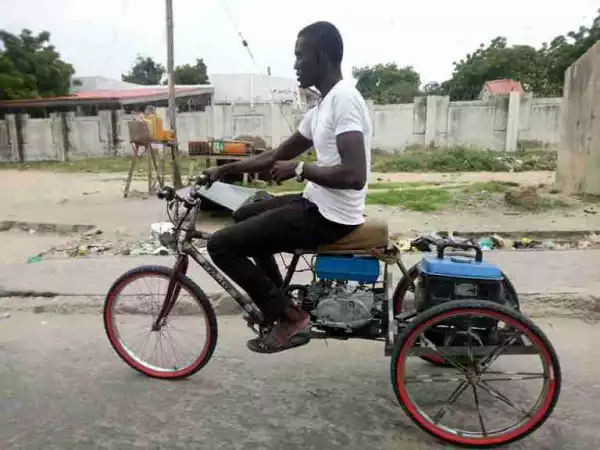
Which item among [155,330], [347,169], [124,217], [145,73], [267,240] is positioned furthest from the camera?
[145,73]

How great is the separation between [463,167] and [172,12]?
10981 mm

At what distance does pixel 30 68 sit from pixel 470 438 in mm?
34171

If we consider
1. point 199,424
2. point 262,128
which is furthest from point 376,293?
point 262,128

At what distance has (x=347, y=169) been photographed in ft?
8.53

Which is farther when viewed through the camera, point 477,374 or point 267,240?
point 267,240

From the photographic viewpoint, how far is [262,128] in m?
25.2

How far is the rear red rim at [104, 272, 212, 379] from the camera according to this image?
3322 mm

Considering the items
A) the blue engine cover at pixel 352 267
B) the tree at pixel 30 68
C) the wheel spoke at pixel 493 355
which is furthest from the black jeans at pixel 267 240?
the tree at pixel 30 68

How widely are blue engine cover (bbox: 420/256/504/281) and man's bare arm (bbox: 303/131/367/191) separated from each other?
55 cm

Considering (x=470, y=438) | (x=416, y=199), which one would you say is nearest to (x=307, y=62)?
(x=470, y=438)

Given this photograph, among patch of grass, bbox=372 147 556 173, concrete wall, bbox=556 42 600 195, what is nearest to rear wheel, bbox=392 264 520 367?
concrete wall, bbox=556 42 600 195

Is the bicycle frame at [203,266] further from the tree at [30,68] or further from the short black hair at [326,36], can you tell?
the tree at [30,68]

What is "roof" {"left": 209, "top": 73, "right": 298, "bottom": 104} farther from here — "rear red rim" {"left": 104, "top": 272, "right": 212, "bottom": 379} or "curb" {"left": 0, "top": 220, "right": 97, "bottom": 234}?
"rear red rim" {"left": 104, "top": 272, "right": 212, "bottom": 379}

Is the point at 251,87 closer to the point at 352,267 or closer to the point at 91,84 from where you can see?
the point at 91,84
